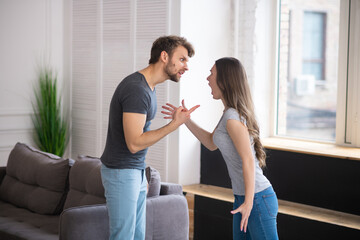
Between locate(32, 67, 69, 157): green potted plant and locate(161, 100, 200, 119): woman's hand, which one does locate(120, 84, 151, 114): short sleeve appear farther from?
locate(32, 67, 69, 157): green potted plant

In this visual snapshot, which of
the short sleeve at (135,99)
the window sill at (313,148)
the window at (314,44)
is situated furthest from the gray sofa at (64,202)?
the window at (314,44)

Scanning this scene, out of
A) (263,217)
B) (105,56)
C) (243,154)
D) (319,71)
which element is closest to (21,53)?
(105,56)

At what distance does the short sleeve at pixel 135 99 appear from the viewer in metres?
2.52

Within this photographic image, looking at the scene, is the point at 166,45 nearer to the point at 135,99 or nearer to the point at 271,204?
the point at 135,99

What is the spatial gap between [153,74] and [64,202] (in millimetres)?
1701

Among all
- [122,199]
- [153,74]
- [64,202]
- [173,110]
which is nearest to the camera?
[122,199]

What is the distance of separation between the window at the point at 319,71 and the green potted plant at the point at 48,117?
7.83 feet

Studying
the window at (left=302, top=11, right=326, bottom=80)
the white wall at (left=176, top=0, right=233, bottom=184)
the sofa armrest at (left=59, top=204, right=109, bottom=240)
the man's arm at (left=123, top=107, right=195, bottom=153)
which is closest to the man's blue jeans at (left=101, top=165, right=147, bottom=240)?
the man's arm at (left=123, top=107, right=195, bottom=153)

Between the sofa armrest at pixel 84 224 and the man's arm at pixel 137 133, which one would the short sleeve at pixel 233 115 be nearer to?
the man's arm at pixel 137 133

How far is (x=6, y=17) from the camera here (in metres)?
5.65

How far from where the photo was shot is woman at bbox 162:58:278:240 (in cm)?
239

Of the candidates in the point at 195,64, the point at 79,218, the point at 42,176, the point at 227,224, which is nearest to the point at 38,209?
the point at 42,176

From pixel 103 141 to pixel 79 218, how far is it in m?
2.59

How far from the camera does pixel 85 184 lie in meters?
3.66
